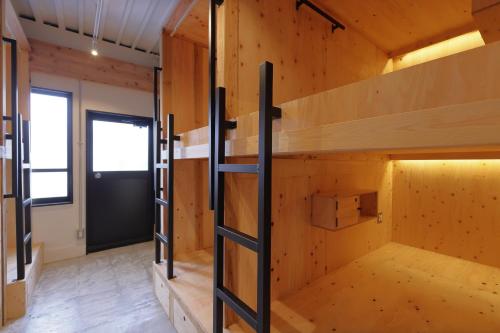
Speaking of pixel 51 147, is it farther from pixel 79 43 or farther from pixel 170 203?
pixel 170 203

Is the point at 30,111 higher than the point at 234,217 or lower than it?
higher

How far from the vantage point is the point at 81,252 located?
3094 millimetres

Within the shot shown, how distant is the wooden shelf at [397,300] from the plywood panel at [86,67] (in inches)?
137

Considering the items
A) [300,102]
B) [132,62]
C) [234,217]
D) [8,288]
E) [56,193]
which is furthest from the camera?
[132,62]

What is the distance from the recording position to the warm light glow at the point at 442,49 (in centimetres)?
223

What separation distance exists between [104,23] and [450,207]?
14.1ft

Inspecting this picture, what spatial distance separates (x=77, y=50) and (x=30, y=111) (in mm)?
1009

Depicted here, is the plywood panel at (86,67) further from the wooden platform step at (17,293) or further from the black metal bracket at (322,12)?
the black metal bracket at (322,12)

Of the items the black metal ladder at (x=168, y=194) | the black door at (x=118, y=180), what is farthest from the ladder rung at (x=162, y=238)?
the black door at (x=118, y=180)

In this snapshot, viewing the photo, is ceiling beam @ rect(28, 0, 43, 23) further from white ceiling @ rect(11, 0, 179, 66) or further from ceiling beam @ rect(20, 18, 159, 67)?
ceiling beam @ rect(20, 18, 159, 67)

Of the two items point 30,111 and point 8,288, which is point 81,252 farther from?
point 30,111

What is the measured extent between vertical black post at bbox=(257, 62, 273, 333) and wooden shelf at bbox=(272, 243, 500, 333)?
49 cm

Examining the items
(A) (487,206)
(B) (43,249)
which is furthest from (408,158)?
(B) (43,249)

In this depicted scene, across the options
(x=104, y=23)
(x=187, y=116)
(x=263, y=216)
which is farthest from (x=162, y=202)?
(x=104, y=23)
